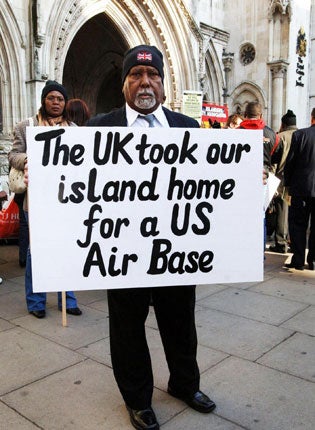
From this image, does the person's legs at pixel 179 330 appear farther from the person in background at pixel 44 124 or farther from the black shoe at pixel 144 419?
the person in background at pixel 44 124

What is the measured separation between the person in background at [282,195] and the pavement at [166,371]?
215cm

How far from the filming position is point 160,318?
97.7 inches

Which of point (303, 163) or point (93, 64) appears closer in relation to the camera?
point (303, 163)

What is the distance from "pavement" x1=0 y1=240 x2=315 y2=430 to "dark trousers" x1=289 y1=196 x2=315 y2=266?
40.5 inches

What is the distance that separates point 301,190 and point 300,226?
46 cm

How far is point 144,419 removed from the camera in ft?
7.64

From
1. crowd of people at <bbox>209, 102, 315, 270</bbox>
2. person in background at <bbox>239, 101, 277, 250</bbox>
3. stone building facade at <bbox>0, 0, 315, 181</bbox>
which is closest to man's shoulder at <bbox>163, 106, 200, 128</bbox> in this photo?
person in background at <bbox>239, 101, 277, 250</bbox>

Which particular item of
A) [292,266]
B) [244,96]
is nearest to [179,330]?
[292,266]

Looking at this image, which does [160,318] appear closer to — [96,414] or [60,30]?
[96,414]

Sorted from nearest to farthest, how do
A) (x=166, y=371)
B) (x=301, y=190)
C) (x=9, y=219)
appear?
1. (x=166, y=371)
2. (x=301, y=190)
3. (x=9, y=219)

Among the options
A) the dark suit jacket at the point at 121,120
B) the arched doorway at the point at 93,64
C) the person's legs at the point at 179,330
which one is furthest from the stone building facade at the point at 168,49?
the person's legs at the point at 179,330

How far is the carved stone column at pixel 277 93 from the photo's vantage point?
61.9 feet

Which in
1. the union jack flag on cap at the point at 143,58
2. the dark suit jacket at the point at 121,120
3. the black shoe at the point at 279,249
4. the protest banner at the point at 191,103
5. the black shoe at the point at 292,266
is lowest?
the black shoe at the point at 292,266

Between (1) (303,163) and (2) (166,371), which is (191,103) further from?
(2) (166,371)
